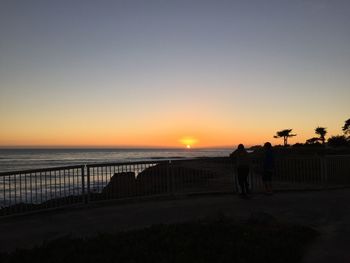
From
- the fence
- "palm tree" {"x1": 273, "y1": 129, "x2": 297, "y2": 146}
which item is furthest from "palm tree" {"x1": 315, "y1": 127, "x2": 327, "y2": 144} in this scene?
the fence

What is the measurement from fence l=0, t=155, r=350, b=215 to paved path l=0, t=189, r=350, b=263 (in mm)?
594

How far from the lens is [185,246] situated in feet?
25.7

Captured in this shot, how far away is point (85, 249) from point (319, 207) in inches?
293

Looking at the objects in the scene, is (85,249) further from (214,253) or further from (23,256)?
(214,253)

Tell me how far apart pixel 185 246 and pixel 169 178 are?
7.03 meters

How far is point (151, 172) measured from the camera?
595 inches

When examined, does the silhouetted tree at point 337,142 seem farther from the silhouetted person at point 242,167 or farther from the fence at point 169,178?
the silhouetted person at point 242,167

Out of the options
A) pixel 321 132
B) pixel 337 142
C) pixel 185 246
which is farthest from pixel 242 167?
pixel 321 132

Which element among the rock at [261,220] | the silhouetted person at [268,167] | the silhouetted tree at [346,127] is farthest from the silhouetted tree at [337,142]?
the rock at [261,220]

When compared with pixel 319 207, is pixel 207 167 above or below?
above

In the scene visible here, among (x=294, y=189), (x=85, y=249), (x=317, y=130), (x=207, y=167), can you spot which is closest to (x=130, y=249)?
(x=85, y=249)

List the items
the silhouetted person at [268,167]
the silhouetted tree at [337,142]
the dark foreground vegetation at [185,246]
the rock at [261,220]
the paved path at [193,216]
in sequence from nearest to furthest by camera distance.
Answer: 1. the dark foreground vegetation at [185,246]
2. the paved path at [193,216]
3. the rock at [261,220]
4. the silhouetted person at [268,167]
5. the silhouetted tree at [337,142]

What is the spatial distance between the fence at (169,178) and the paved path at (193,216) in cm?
59

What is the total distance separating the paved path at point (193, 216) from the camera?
9008 mm
